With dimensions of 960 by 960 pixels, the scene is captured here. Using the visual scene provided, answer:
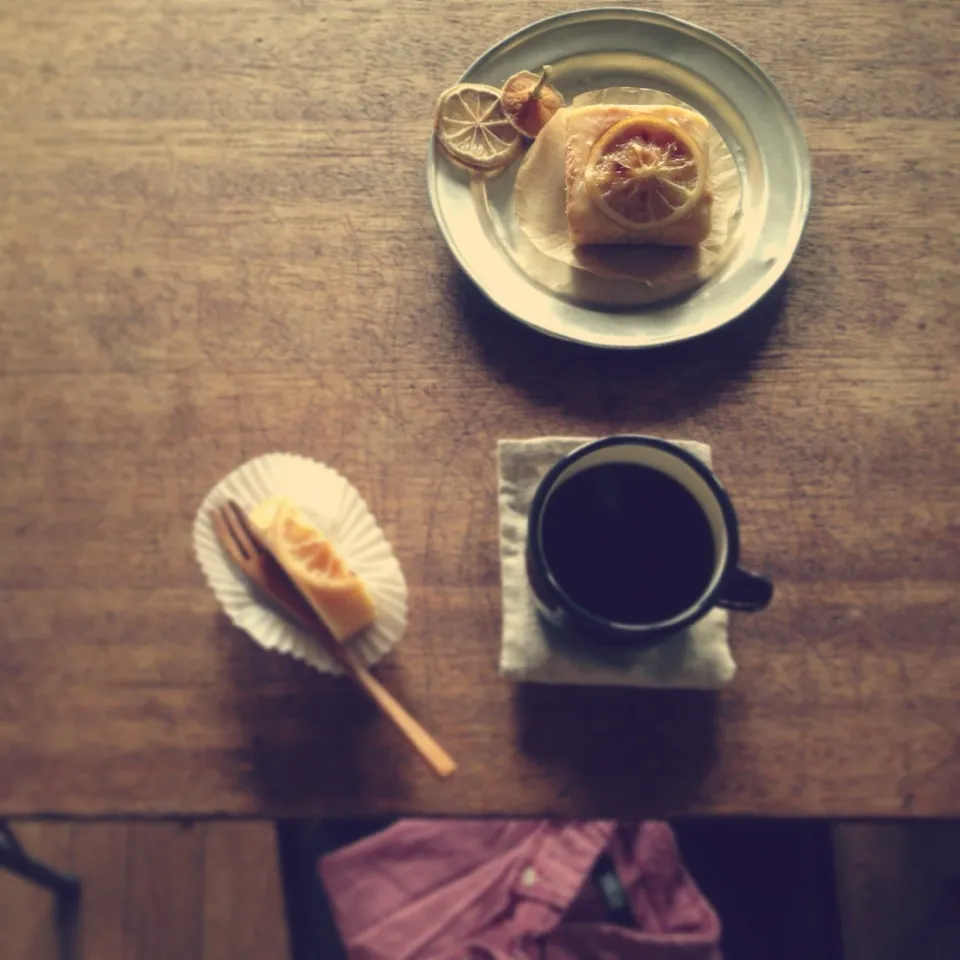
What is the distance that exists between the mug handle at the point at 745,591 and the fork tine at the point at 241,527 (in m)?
0.26

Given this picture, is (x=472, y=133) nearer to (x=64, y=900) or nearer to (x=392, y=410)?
(x=392, y=410)

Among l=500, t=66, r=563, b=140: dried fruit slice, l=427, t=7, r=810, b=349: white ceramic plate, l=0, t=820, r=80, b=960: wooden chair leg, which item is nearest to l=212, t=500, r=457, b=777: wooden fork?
l=427, t=7, r=810, b=349: white ceramic plate

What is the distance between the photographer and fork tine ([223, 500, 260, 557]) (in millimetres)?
542

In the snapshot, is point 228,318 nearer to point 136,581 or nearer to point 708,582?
point 136,581

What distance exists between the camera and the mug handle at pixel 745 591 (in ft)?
1.60

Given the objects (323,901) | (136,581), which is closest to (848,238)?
(136,581)

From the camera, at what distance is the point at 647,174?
590mm

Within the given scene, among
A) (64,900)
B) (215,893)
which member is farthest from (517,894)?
(64,900)

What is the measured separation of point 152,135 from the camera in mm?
668

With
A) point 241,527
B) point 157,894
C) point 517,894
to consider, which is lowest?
point 157,894

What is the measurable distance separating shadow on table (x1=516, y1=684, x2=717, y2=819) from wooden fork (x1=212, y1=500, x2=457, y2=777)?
62 millimetres

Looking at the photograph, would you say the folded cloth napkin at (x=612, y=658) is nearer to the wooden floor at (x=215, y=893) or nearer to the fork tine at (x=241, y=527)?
the fork tine at (x=241, y=527)

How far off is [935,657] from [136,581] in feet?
1.61

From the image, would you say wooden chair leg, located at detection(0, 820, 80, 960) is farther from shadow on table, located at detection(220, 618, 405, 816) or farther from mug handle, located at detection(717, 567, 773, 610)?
mug handle, located at detection(717, 567, 773, 610)
